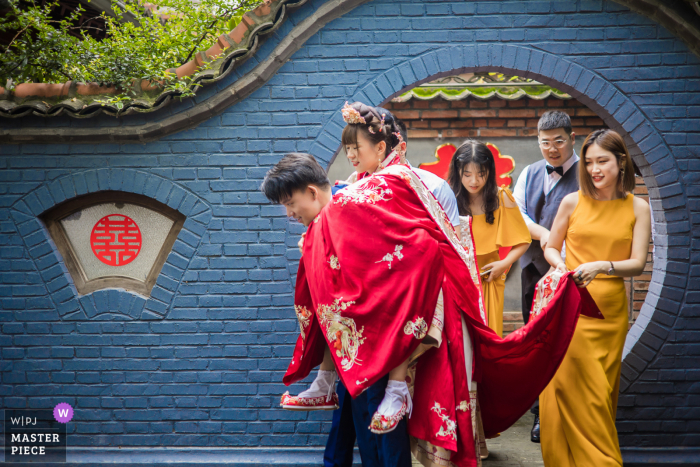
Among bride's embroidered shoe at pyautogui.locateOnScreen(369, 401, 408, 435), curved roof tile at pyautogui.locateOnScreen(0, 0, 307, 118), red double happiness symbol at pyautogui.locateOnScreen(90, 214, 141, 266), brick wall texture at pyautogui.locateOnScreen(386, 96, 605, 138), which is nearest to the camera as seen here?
bride's embroidered shoe at pyautogui.locateOnScreen(369, 401, 408, 435)

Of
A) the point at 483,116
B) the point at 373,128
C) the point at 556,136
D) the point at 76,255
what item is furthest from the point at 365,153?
the point at 483,116

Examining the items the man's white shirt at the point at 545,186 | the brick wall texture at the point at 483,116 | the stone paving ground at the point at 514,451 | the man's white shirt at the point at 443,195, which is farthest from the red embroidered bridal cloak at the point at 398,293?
the brick wall texture at the point at 483,116

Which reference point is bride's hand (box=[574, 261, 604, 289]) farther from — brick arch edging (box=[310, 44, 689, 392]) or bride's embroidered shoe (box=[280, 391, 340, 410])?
bride's embroidered shoe (box=[280, 391, 340, 410])

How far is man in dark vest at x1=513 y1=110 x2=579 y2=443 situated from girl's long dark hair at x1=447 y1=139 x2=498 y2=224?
0.37 metres

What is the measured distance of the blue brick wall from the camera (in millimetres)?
3592

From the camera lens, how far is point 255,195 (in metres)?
3.69

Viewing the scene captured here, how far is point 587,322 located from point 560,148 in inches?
54.9

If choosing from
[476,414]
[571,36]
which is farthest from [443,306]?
[571,36]

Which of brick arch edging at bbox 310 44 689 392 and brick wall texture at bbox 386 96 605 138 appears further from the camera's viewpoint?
brick wall texture at bbox 386 96 605 138

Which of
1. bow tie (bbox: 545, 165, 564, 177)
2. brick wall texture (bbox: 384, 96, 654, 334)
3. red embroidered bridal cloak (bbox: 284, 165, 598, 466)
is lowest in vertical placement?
red embroidered bridal cloak (bbox: 284, 165, 598, 466)

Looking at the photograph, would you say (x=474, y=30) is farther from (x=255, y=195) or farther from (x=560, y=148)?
(x=255, y=195)

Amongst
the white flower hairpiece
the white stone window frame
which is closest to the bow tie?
the white flower hairpiece

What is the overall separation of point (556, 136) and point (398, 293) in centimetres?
228

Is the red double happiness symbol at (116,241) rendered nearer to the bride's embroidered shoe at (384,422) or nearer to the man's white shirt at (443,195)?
the man's white shirt at (443,195)
